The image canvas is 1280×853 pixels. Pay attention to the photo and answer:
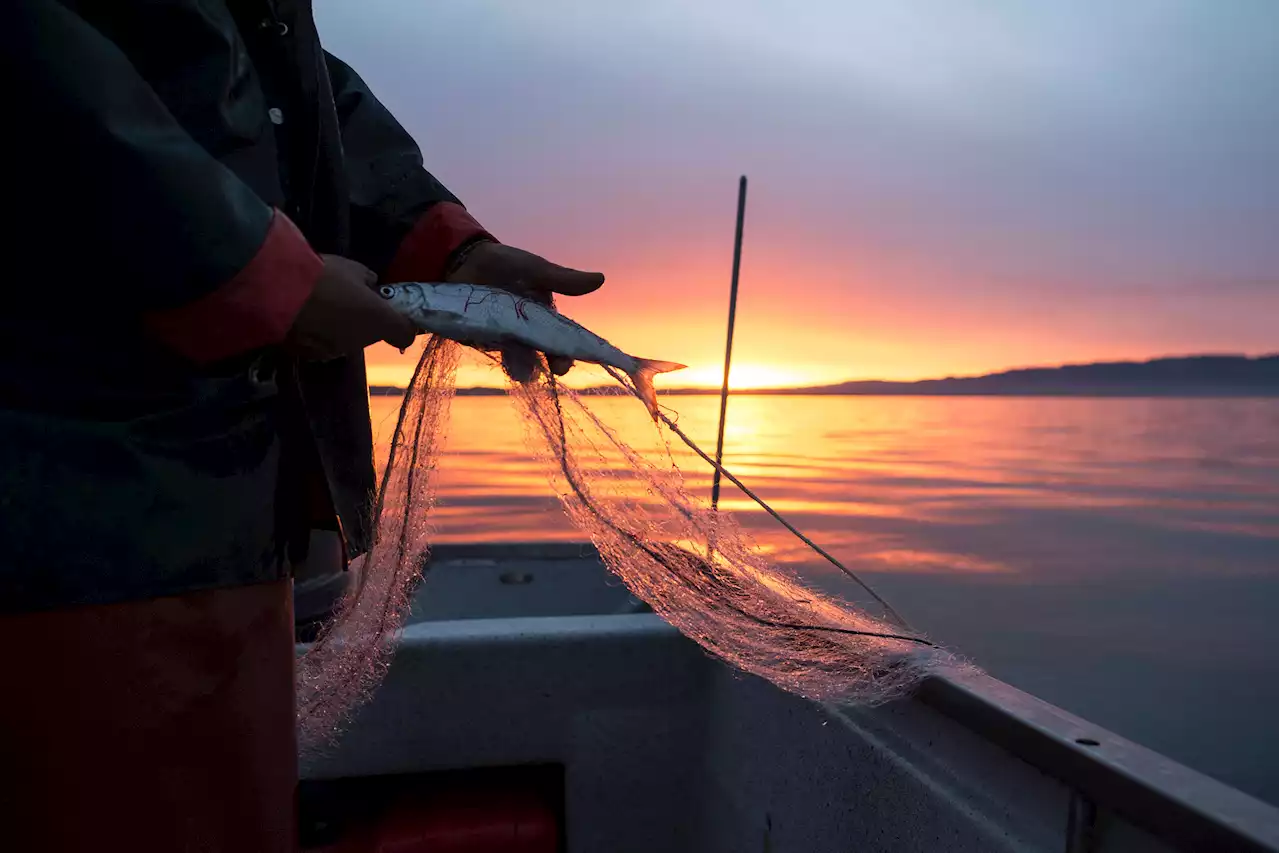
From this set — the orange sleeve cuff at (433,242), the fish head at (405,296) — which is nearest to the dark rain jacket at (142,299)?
the fish head at (405,296)

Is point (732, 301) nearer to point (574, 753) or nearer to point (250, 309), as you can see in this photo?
point (574, 753)

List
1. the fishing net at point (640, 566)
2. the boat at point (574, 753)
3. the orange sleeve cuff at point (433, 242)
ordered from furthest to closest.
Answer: the boat at point (574, 753) < the fishing net at point (640, 566) < the orange sleeve cuff at point (433, 242)

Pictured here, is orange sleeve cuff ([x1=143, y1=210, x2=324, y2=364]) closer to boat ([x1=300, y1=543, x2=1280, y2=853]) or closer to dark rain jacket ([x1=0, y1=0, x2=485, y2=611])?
dark rain jacket ([x1=0, y1=0, x2=485, y2=611])

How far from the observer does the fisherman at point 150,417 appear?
803 mm

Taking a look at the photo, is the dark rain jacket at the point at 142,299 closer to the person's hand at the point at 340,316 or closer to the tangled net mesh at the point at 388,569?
the person's hand at the point at 340,316

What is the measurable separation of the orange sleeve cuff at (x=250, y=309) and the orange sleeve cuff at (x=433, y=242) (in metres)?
0.54

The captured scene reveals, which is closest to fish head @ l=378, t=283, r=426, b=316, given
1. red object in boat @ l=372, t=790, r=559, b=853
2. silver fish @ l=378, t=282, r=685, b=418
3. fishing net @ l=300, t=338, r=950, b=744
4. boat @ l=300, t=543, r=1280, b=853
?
silver fish @ l=378, t=282, r=685, b=418

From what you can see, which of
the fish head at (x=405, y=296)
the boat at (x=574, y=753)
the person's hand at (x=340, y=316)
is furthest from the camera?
the boat at (x=574, y=753)

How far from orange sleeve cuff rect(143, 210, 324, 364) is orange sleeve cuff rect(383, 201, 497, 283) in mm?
543

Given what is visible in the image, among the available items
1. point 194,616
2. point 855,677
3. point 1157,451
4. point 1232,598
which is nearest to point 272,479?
point 194,616

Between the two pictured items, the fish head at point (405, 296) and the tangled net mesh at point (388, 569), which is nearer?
the fish head at point (405, 296)

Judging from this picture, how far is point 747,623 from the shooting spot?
1695 mm

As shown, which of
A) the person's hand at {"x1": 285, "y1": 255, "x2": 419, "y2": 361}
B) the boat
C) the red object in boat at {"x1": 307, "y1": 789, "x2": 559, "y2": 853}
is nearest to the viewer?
the person's hand at {"x1": 285, "y1": 255, "x2": 419, "y2": 361}

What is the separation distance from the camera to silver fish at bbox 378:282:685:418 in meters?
1.17
